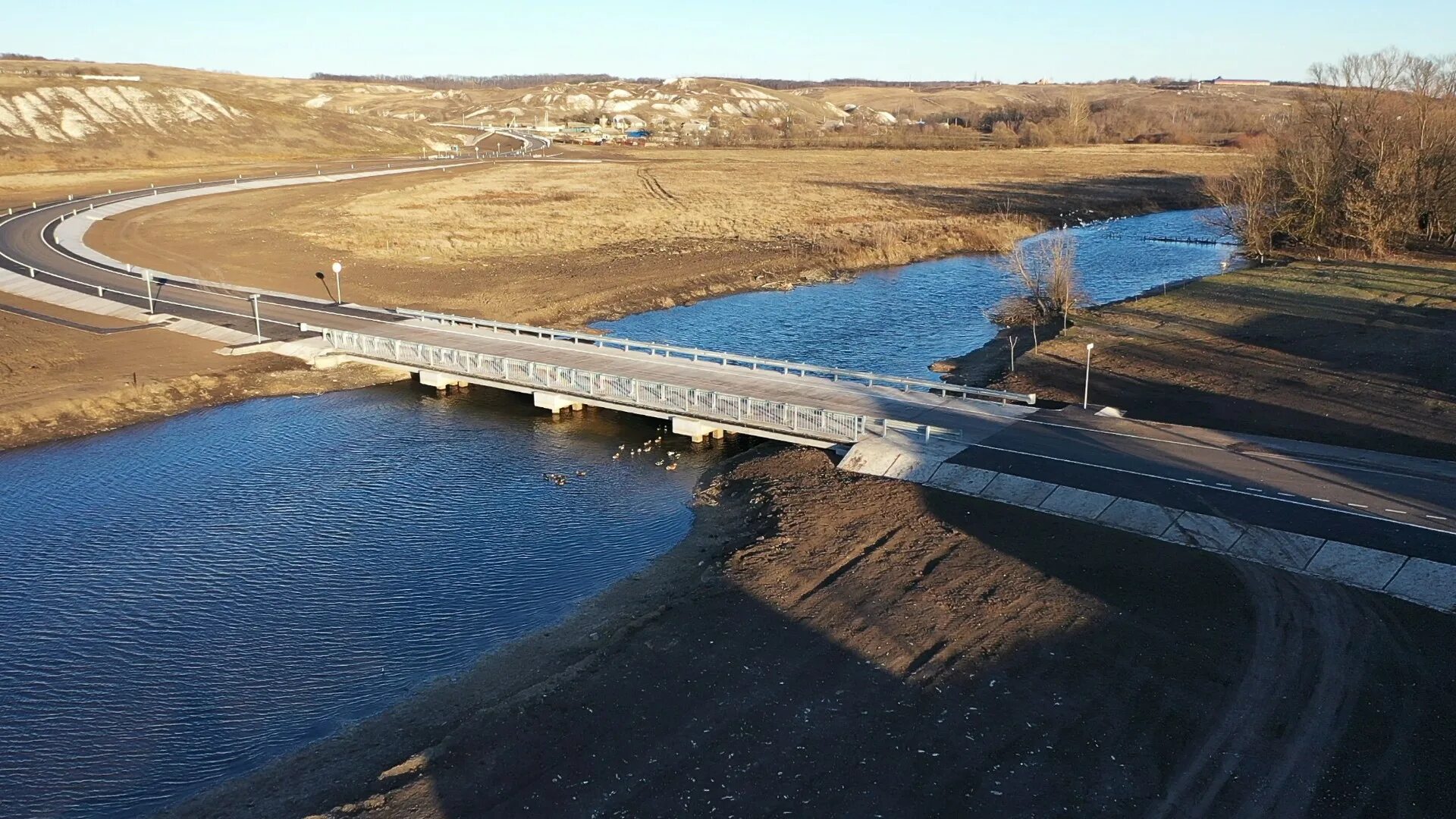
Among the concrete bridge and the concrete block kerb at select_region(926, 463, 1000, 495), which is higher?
the concrete bridge

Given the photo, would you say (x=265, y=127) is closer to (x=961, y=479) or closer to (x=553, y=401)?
(x=553, y=401)

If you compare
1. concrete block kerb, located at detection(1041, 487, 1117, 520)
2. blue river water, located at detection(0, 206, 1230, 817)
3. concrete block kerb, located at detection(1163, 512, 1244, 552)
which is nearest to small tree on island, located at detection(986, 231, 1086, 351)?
blue river water, located at detection(0, 206, 1230, 817)

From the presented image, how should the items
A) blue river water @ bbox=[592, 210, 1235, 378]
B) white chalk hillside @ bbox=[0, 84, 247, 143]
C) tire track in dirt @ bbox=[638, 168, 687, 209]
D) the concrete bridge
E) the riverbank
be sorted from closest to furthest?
the riverbank < the concrete bridge < blue river water @ bbox=[592, 210, 1235, 378] < tire track in dirt @ bbox=[638, 168, 687, 209] < white chalk hillside @ bbox=[0, 84, 247, 143]

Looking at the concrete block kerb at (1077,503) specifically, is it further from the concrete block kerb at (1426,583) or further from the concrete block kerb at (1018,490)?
the concrete block kerb at (1426,583)

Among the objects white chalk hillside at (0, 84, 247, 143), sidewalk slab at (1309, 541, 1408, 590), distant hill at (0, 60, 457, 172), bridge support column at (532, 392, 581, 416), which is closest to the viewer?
sidewalk slab at (1309, 541, 1408, 590)

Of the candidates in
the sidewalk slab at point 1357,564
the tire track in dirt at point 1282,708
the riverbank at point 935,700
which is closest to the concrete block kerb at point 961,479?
the riverbank at point 935,700

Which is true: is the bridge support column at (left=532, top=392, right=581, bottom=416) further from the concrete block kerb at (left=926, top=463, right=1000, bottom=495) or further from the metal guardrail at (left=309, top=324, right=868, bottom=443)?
the concrete block kerb at (left=926, top=463, right=1000, bottom=495)

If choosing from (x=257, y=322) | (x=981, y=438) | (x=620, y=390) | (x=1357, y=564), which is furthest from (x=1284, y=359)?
(x=257, y=322)
